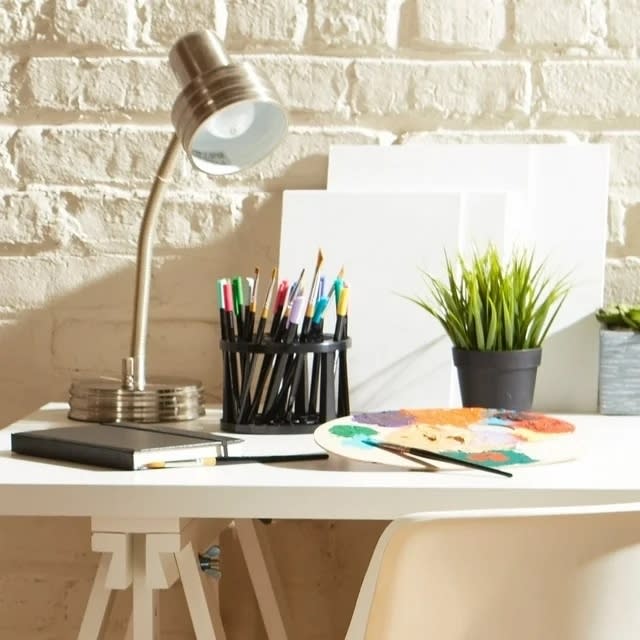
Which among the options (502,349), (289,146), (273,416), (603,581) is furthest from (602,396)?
(603,581)

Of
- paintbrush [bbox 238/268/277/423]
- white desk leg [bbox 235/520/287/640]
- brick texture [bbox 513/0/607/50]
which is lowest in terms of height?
white desk leg [bbox 235/520/287/640]

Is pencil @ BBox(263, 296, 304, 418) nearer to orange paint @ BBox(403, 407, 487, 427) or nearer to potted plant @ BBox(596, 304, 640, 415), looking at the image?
orange paint @ BBox(403, 407, 487, 427)

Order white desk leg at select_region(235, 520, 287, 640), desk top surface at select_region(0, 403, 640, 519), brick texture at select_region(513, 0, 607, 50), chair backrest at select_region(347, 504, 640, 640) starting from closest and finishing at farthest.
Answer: chair backrest at select_region(347, 504, 640, 640) < desk top surface at select_region(0, 403, 640, 519) < white desk leg at select_region(235, 520, 287, 640) < brick texture at select_region(513, 0, 607, 50)

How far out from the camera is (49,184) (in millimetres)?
1751

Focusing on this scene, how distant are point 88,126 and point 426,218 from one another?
521 millimetres

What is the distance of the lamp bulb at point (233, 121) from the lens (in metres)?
1.39

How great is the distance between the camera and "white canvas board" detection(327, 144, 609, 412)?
5.41 feet

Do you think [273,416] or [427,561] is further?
[273,416]

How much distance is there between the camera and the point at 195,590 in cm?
123

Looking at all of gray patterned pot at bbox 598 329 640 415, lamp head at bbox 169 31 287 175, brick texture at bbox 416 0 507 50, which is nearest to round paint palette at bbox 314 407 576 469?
gray patterned pot at bbox 598 329 640 415

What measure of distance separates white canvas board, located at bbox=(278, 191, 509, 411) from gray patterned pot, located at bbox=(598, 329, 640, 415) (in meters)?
0.20

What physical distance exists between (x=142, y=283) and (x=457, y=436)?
49 centimetres

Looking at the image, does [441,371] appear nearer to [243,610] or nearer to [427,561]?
[243,610]

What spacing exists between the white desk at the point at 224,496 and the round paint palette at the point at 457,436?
0.9 inches
